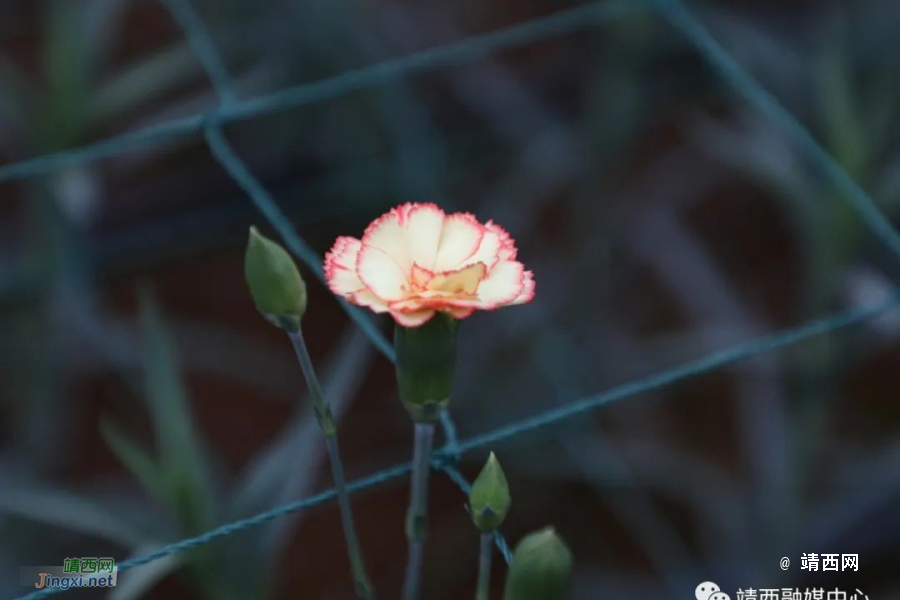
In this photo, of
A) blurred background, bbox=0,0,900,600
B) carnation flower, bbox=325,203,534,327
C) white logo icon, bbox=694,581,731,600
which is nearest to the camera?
carnation flower, bbox=325,203,534,327

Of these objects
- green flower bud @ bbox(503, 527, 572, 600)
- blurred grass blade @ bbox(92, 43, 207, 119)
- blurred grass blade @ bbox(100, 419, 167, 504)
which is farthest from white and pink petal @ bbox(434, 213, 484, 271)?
blurred grass blade @ bbox(92, 43, 207, 119)

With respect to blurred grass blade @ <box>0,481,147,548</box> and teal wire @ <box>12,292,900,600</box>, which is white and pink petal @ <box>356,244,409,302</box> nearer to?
teal wire @ <box>12,292,900,600</box>

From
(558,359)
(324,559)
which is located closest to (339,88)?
(558,359)

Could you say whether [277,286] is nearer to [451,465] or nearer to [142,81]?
A: [451,465]

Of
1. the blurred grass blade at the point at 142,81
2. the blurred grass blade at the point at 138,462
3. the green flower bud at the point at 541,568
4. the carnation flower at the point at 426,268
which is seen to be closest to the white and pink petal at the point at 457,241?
the carnation flower at the point at 426,268

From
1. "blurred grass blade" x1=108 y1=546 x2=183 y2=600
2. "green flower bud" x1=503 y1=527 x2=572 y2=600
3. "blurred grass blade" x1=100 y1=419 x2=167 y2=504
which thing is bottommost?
"green flower bud" x1=503 y1=527 x2=572 y2=600

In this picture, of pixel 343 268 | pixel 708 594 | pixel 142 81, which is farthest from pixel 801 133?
pixel 142 81
